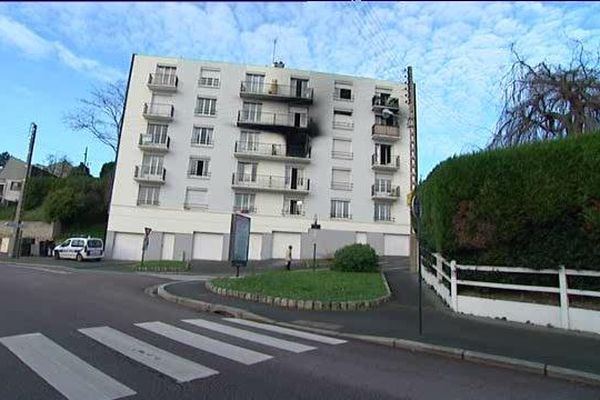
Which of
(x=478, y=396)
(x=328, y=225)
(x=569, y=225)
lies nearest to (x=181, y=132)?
(x=328, y=225)

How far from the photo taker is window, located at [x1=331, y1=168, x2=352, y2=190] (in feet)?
152

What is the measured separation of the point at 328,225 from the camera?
44.9 m

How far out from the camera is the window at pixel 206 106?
1822 inches

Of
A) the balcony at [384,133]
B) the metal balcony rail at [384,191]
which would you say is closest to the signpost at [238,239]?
the metal balcony rail at [384,191]

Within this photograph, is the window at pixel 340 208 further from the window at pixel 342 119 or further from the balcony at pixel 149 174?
the balcony at pixel 149 174

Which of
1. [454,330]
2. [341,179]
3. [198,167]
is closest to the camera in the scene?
[454,330]

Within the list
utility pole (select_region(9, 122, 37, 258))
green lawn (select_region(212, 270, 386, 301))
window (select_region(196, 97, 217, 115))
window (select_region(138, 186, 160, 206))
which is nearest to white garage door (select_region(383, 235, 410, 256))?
window (select_region(196, 97, 217, 115))

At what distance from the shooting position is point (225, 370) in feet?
19.2

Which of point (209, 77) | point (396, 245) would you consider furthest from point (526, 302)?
point (209, 77)

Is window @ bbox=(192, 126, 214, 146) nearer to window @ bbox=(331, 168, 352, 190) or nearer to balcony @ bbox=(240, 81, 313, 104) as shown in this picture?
balcony @ bbox=(240, 81, 313, 104)

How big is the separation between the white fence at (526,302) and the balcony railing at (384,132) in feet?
116

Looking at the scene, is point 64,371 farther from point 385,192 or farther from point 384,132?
point 384,132

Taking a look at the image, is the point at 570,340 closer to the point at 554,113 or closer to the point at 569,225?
the point at 569,225

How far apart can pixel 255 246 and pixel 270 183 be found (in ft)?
20.0
